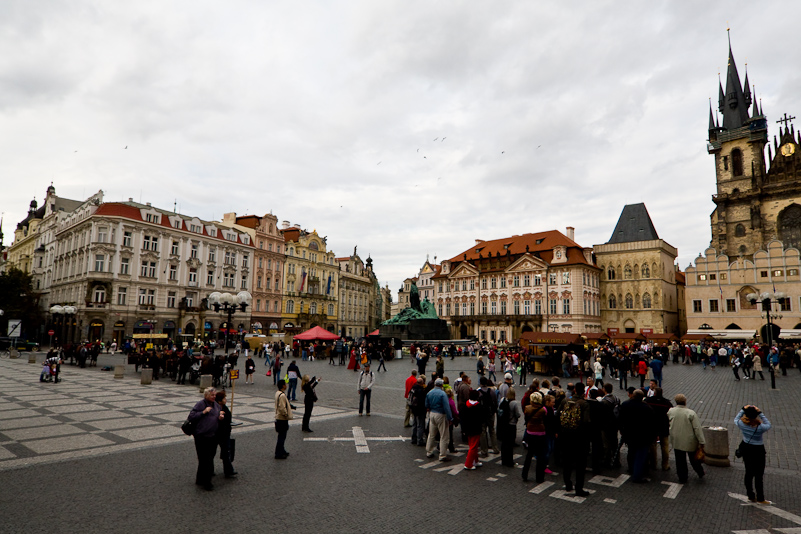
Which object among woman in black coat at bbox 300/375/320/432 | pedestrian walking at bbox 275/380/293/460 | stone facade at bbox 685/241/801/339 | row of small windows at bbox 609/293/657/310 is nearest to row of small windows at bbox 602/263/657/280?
row of small windows at bbox 609/293/657/310

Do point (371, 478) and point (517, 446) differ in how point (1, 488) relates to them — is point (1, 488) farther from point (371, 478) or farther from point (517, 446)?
point (517, 446)

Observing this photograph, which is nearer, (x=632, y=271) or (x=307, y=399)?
(x=307, y=399)

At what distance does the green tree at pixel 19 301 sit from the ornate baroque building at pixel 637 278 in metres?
73.2

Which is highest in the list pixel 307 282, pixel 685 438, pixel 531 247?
pixel 531 247

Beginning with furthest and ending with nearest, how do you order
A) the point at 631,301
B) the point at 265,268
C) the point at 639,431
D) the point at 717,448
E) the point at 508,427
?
the point at 631,301
the point at 265,268
the point at 717,448
the point at 508,427
the point at 639,431

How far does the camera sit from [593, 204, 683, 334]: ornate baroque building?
65250 millimetres

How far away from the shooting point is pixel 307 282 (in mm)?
72438

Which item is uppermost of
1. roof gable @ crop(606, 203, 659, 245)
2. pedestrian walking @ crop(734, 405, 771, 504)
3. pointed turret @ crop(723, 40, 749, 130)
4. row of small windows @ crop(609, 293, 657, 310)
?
pointed turret @ crop(723, 40, 749, 130)

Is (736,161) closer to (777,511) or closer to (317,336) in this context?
(317,336)

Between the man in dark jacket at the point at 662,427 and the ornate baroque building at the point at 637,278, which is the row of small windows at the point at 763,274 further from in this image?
the man in dark jacket at the point at 662,427

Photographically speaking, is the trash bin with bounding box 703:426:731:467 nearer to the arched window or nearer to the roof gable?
the roof gable

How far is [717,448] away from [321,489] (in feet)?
24.8

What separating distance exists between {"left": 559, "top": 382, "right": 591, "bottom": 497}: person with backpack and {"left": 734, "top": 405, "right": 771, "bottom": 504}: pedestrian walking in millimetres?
2149

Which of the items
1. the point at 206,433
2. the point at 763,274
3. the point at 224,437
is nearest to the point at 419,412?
the point at 224,437
